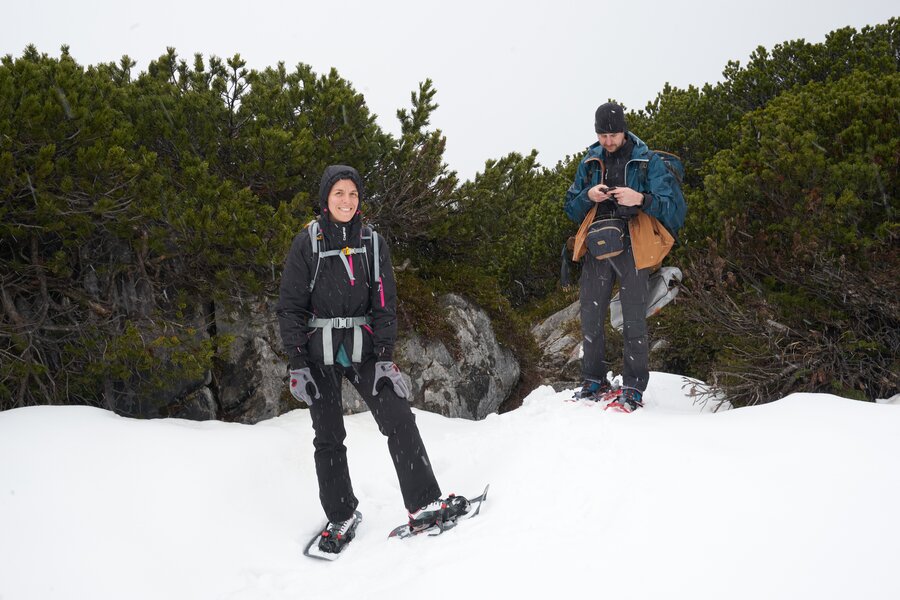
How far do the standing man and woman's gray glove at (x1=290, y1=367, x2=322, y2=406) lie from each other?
7.76 ft

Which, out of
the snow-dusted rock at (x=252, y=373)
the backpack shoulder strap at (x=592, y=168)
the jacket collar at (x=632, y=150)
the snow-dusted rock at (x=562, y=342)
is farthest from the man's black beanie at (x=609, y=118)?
the snow-dusted rock at (x=562, y=342)

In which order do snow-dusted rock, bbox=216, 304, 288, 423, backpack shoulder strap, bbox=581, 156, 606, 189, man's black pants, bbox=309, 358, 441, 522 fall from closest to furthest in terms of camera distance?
man's black pants, bbox=309, 358, 441, 522, backpack shoulder strap, bbox=581, 156, 606, 189, snow-dusted rock, bbox=216, 304, 288, 423

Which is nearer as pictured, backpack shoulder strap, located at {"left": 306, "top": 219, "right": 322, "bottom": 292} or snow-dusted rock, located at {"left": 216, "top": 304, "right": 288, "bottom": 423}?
backpack shoulder strap, located at {"left": 306, "top": 219, "right": 322, "bottom": 292}

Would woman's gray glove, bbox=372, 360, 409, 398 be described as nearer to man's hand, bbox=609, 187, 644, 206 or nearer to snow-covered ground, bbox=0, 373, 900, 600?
snow-covered ground, bbox=0, 373, 900, 600

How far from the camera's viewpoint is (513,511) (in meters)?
3.46

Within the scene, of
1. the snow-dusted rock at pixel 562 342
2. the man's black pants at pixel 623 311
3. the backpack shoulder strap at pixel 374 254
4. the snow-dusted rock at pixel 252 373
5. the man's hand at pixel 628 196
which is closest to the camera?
the backpack shoulder strap at pixel 374 254

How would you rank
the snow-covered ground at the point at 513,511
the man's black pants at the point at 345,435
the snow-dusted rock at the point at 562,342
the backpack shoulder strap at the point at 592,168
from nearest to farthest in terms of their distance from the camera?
the snow-covered ground at the point at 513,511 < the man's black pants at the point at 345,435 < the backpack shoulder strap at the point at 592,168 < the snow-dusted rock at the point at 562,342

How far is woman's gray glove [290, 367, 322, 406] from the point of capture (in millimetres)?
3770

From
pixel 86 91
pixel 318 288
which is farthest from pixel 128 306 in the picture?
pixel 318 288

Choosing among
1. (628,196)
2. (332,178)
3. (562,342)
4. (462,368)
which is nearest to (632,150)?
(628,196)

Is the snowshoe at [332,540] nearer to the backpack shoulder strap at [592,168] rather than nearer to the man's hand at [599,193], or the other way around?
the man's hand at [599,193]

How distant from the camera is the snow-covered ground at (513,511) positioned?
2463 millimetres

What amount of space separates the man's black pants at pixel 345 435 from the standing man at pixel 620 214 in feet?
5.93

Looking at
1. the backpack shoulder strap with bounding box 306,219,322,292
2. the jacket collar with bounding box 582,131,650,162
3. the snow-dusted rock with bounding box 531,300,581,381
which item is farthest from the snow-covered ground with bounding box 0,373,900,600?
the snow-dusted rock with bounding box 531,300,581,381
